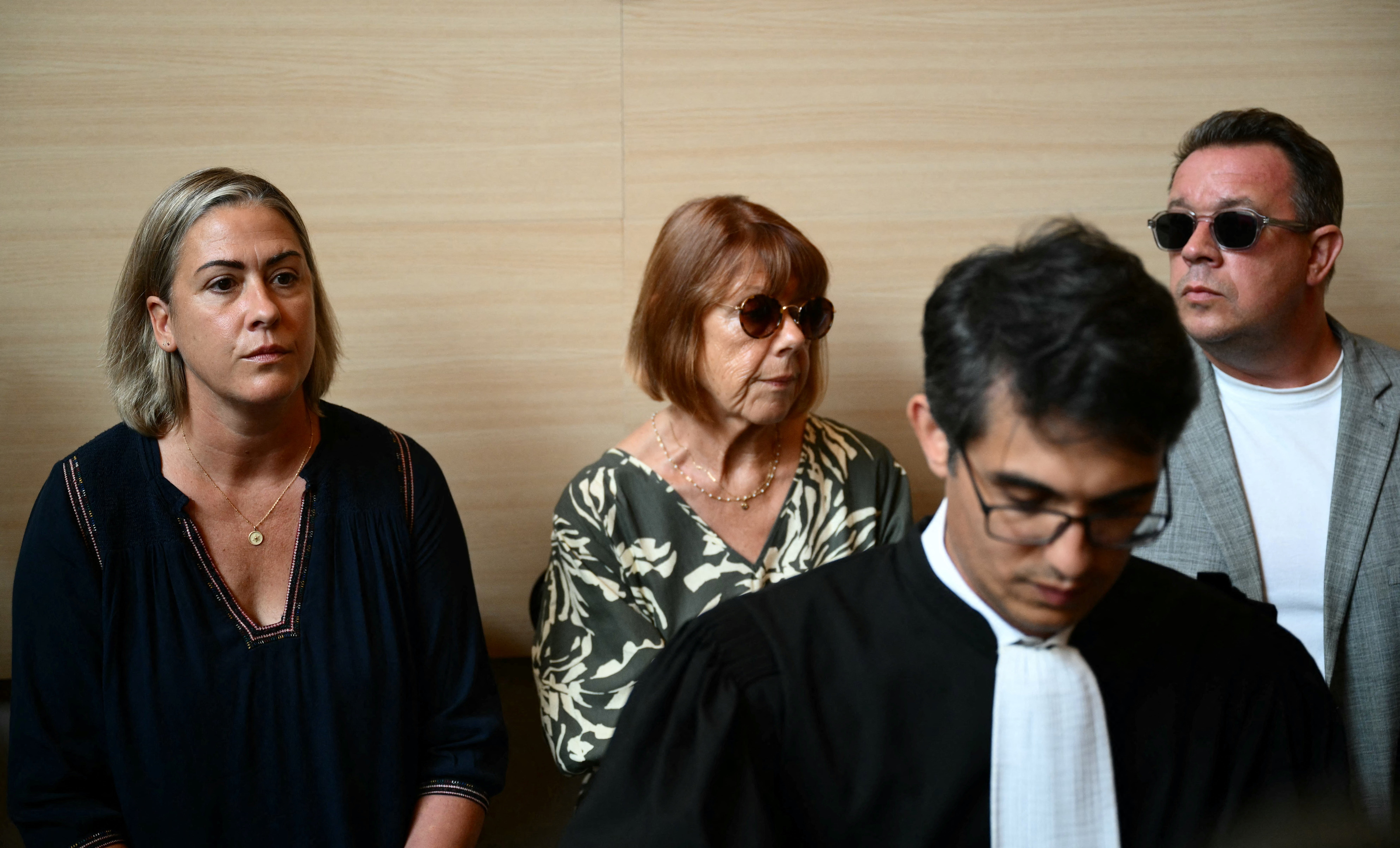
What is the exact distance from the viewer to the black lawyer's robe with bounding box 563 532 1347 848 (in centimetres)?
136

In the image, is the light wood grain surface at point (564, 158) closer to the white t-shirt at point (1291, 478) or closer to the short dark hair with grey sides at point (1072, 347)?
the white t-shirt at point (1291, 478)

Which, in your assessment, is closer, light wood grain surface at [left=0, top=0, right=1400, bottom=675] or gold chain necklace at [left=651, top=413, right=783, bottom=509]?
gold chain necklace at [left=651, top=413, right=783, bottom=509]

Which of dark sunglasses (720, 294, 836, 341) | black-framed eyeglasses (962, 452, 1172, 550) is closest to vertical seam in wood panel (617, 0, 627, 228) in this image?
dark sunglasses (720, 294, 836, 341)

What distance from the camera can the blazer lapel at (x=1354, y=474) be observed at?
220 cm

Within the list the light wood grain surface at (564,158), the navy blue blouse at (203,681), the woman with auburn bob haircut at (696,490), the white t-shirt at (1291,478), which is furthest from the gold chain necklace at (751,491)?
the white t-shirt at (1291,478)

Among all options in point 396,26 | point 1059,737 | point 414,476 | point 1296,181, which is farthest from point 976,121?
point 1059,737

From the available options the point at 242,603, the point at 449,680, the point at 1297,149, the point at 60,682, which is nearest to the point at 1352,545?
the point at 1297,149

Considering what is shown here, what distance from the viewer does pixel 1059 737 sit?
136 cm

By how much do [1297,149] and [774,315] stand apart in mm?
1241

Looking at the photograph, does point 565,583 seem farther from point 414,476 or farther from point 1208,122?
point 1208,122

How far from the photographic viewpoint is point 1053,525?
124 centimetres

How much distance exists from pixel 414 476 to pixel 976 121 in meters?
1.72

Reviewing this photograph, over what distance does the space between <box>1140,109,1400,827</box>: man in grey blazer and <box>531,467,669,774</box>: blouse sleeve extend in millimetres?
1145

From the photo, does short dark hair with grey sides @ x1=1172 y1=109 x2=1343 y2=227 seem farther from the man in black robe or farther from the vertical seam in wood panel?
the vertical seam in wood panel
